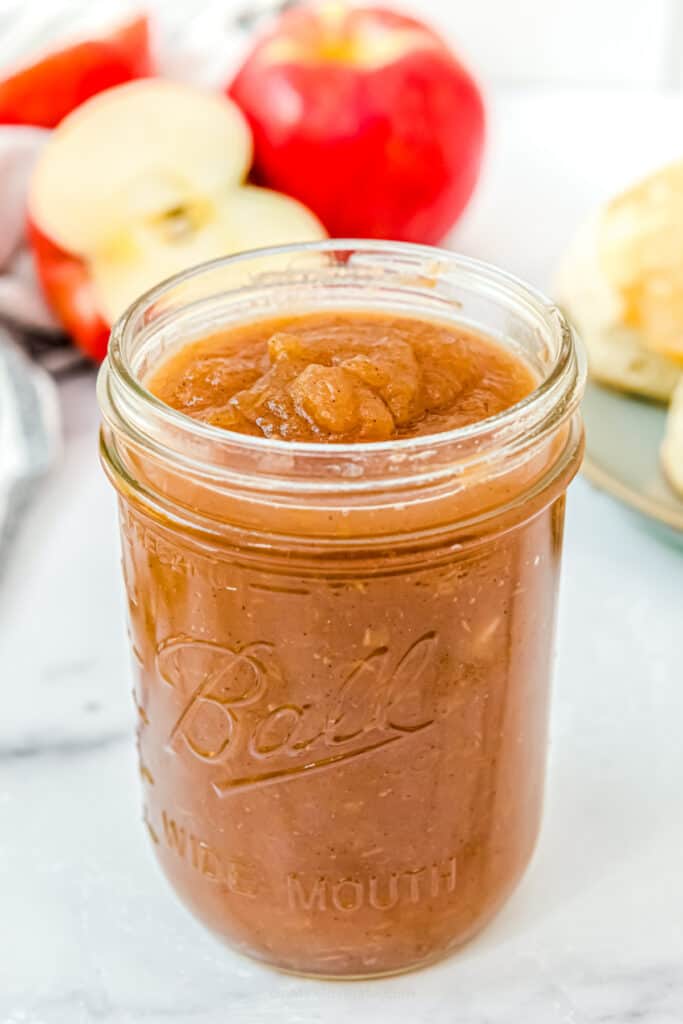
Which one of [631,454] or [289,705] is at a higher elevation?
[289,705]

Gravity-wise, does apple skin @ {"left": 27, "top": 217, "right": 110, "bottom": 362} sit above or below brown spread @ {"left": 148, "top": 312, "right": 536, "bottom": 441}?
below

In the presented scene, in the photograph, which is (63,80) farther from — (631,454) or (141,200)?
(631,454)

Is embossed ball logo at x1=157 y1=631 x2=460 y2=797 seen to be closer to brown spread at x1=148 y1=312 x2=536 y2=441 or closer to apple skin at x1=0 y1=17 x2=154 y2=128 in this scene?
brown spread at x1=148 y1=312 x2=536 y2=441

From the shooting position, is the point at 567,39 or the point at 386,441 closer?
the point at 386,441

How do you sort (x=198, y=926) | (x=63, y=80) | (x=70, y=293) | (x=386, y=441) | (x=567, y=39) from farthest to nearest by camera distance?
(x=567, y=39) → (x=63, y=80) → (x=70, y=293) → (x=198, y=926) → (x=386, y=441)

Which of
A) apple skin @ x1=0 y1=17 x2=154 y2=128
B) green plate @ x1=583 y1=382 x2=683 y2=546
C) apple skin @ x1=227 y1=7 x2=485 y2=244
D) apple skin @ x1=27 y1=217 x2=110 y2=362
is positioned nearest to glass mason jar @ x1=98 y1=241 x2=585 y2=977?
green plate @ x1=583 y1=382 x2=683 y2=546

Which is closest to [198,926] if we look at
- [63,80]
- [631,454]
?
[631,454]
